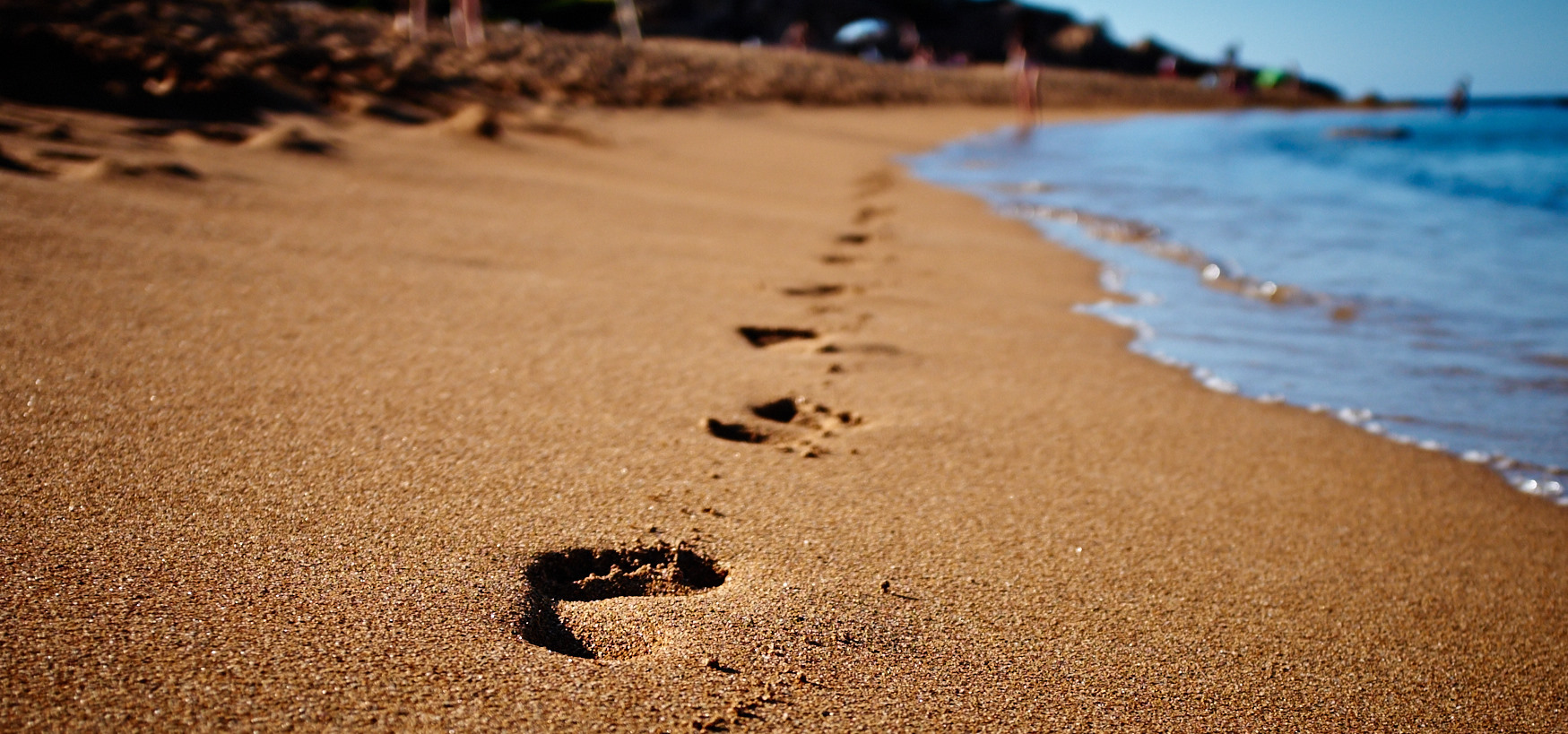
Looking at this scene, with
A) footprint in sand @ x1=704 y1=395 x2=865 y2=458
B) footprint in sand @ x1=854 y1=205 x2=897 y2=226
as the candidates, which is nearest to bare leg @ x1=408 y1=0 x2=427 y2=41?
footprint in sand @ x1=854 y1=205 x2=897 y2=226

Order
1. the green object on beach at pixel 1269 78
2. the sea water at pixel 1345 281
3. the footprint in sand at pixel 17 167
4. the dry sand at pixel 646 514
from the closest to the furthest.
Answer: the dry sand at pixel 646 514, the sea water at pixel 1345 281, the footprint in sand at pixel 17 167, the green object on beach at pixel 1269 78

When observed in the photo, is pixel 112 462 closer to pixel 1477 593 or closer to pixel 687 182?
pixel 1477 593

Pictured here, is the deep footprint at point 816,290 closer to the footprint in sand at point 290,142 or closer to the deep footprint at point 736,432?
the deep footprint at point 736,432

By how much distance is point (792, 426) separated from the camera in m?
1.86

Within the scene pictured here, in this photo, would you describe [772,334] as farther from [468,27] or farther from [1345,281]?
[468,27]

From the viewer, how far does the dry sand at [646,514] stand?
3.43 feet

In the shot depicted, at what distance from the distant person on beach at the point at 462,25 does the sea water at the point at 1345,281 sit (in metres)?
4.01

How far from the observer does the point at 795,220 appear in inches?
158

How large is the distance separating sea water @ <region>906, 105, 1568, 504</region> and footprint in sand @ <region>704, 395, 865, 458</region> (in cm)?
112

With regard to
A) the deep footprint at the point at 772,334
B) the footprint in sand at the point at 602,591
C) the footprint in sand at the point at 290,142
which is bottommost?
the footprint in sand at the point at 602,591

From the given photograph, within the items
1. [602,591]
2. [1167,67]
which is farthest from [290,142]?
[1167,67]

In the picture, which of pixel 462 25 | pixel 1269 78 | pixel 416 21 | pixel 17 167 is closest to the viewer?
pixel 17 167

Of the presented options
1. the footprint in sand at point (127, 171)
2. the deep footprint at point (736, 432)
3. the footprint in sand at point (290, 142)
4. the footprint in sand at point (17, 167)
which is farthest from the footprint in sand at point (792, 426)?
the footprint in sand at point (290, 142)

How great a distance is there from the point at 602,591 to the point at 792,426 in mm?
685
